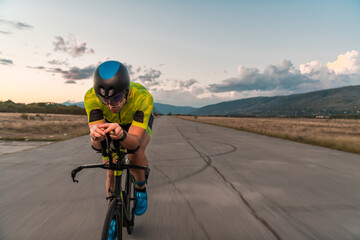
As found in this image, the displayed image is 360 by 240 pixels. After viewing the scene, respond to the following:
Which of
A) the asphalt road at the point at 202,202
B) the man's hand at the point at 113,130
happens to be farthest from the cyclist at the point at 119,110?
the asphalt road at the point at 202,202

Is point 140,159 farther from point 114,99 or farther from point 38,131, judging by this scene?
point 38,131

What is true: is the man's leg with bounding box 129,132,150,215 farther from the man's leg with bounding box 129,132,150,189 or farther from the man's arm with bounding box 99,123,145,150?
the man's arm with bounding box 99,123,145,150

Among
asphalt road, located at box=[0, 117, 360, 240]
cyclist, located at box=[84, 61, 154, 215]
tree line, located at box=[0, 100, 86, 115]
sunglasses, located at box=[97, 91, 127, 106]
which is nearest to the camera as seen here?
cyclist, located at box=[84, 61, 154, 215]

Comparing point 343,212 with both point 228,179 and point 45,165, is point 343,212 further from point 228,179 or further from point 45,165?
point 45,165

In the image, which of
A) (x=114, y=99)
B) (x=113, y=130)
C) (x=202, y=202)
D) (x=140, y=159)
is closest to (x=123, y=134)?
(x=113, y=130)

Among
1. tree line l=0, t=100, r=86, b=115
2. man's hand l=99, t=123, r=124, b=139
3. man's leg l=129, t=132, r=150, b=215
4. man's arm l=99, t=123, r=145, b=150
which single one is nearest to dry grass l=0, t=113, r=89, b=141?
man's leg l=129, t=132, r=150, b=215

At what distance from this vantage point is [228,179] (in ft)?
17.4

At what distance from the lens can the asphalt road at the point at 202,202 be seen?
9.20 ft

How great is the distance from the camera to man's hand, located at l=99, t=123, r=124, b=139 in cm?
163

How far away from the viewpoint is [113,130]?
5.56 ft

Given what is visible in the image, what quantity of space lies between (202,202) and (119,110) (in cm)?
248

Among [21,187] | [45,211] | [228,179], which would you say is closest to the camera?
[45,211]

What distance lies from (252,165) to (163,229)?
4.68 metres

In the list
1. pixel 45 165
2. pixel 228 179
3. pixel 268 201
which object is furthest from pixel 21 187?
pixel 268 201
